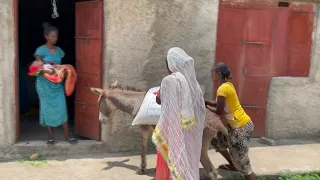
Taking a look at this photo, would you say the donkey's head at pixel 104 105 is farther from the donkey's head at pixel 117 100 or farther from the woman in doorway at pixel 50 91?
the woman in doorway at pixel 50 91

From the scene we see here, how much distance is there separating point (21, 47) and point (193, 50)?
177 inches

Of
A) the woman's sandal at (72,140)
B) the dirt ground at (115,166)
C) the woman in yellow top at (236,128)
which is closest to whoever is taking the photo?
the woman in yellow top at (236,128)

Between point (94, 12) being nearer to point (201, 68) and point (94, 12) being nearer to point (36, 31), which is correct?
point (201, 68)

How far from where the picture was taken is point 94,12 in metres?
5.52

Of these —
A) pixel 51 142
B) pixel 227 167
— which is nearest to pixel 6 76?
pixel 51 142

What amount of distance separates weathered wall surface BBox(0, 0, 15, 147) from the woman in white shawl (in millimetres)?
2584

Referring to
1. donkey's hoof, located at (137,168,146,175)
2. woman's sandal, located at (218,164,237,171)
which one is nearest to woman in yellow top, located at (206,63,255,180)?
woman's sandal, located at (218,164,237,171)

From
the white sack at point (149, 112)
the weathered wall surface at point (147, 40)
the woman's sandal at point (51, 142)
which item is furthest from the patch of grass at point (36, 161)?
the white sack at point (149, 112)

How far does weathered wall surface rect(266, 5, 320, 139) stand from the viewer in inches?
257

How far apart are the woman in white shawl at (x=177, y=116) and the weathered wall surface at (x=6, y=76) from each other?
258 cm

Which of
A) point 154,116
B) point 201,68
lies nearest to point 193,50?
point 201,68

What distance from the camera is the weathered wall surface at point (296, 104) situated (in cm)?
654

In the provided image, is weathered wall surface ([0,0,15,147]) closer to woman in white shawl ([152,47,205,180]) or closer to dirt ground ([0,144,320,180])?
dirt ground ([0,144,320,180])

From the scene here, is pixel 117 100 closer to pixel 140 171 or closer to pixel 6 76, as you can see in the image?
pixel 140 171
